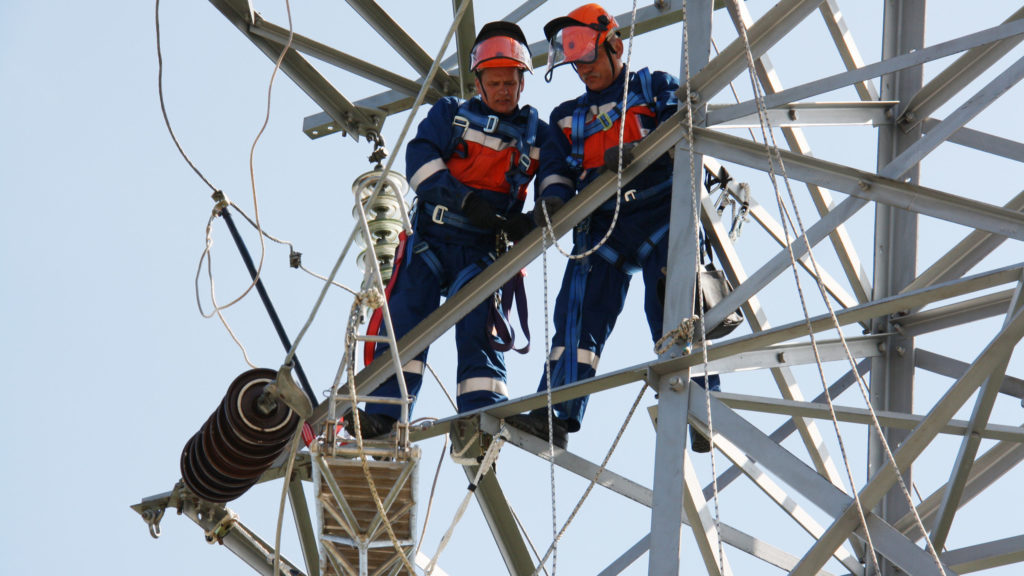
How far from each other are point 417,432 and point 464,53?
3036 millimetres

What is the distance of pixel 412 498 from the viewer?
5957mm

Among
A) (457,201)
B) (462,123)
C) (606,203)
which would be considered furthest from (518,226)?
(462,123)

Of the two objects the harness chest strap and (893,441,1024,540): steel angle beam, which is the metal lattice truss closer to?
(893,441,1024,540): steel angle beam

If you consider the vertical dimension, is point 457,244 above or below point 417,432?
above

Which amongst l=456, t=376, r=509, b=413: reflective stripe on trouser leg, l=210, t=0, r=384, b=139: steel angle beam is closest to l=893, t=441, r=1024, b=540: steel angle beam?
l=456, t=376, r=509, b=413: reflective stripe on trouser leg

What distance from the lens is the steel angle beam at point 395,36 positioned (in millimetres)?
9383

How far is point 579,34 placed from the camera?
802cm

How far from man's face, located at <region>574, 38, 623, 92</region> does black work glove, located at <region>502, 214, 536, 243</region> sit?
2.64 ft

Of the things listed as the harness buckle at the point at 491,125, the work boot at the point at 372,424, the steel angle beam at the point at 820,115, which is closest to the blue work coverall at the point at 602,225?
the harness buckle at the point at 491,125

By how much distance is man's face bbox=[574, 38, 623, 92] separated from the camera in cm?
798

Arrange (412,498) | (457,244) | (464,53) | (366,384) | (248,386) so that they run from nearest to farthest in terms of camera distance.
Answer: (412,498)
(248,386)
(366,384)
(457,244)
(464,53)

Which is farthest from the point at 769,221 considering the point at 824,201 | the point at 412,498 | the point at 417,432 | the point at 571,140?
the point at 412,498

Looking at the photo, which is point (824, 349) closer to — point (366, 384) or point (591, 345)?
point (591, 345)

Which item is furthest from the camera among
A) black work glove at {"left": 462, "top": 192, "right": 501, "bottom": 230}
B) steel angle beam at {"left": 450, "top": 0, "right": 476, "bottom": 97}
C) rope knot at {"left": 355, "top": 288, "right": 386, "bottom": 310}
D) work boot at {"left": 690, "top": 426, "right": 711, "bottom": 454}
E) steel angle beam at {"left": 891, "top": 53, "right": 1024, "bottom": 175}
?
steel angle beam at {"left": 450, "top": 0, "right": 476, "bottom": 97}
